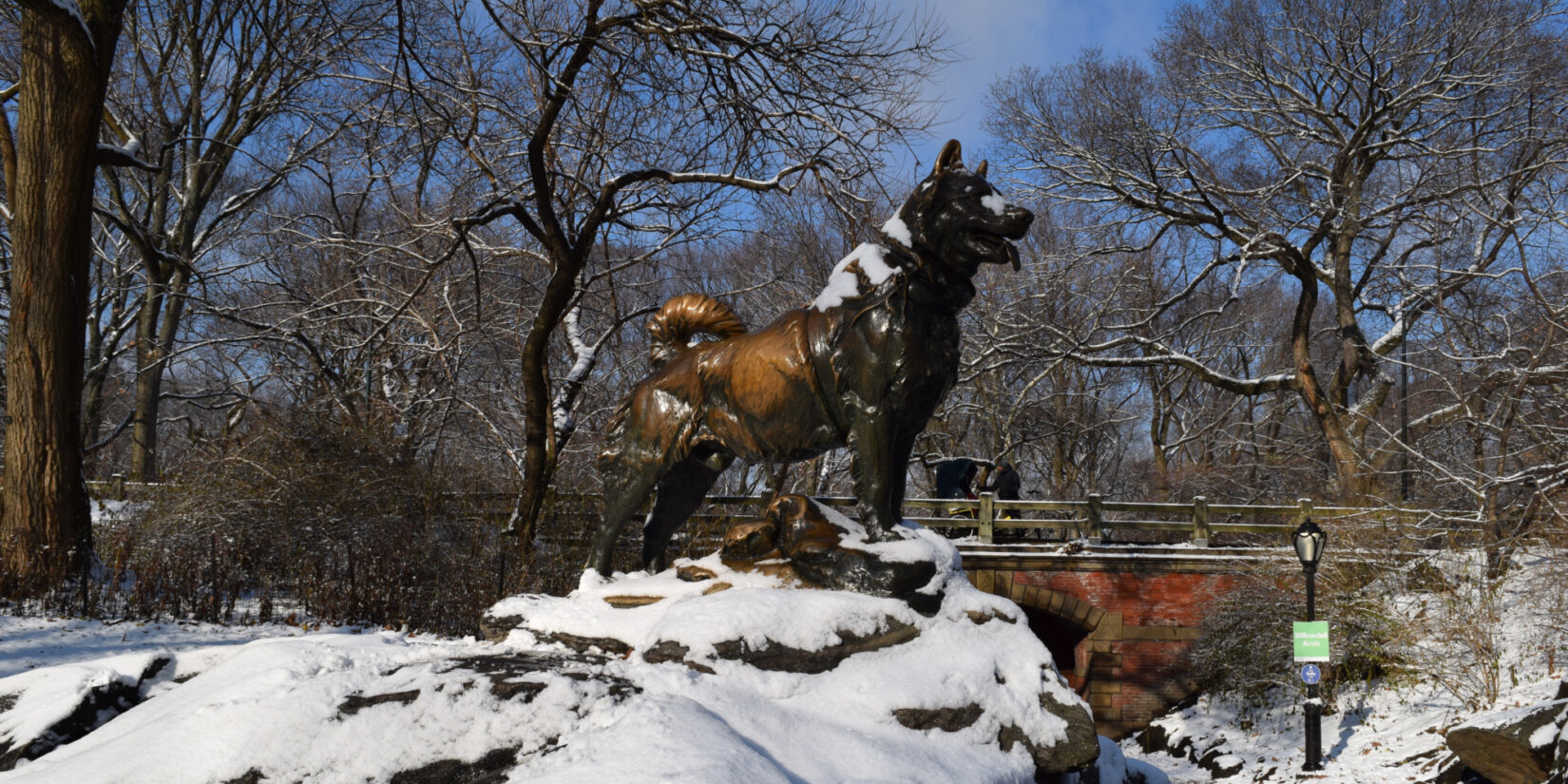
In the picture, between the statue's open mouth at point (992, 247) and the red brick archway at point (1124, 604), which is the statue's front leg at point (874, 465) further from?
the red brick archway at point (1124, 604)

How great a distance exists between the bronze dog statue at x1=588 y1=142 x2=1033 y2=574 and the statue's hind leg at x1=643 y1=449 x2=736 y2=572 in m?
0.01

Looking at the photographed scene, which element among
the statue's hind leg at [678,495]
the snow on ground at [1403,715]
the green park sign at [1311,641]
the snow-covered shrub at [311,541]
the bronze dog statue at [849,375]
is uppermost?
the bronze dog statue at [849,375]

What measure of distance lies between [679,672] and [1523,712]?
298 inches

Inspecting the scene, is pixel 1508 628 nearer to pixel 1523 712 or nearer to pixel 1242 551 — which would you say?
pixel 1242 551

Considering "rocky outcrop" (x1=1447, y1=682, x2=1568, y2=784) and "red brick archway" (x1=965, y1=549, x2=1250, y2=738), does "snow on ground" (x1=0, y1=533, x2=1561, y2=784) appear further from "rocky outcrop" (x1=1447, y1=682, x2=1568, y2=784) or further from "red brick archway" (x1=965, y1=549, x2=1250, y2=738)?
"red brick archway" (x1=965, y1=549, x2=1250, y2=738)

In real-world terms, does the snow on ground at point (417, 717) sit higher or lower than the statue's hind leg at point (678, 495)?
lower

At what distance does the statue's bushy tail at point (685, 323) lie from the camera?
5.94m

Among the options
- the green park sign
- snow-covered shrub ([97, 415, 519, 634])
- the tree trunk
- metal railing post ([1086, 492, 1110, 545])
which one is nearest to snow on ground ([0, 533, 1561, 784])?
the tree trunk

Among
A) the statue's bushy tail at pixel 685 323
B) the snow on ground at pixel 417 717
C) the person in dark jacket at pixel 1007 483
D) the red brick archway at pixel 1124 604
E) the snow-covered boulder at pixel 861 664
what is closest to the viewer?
the snow on ground at pixel 417 717

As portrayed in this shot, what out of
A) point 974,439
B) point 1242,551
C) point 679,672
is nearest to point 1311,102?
point 1242,551

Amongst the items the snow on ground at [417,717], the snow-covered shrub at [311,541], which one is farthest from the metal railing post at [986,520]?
the snow on ground at [417,717]

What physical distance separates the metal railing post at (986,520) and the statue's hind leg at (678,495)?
1110 cm

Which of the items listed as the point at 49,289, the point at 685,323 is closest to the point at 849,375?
the point at 685,323

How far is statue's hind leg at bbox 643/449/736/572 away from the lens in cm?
573
